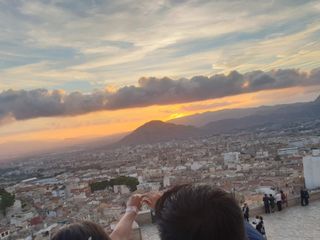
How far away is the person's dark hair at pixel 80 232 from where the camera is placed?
72.7 inches

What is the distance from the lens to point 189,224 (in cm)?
168

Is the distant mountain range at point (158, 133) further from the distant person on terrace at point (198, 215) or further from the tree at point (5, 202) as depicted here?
the distant person on terrace at point (198, 215)

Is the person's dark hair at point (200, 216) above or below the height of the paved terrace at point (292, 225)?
above

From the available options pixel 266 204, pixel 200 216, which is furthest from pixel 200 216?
pixel 266 204

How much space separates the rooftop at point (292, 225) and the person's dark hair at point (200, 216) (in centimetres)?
716

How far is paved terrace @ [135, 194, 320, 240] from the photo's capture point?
8.67 meters

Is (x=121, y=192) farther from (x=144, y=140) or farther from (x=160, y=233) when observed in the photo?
(x=144, y=140)

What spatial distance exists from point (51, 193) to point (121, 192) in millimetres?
11272

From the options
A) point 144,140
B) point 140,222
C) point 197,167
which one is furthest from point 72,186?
point 144,140

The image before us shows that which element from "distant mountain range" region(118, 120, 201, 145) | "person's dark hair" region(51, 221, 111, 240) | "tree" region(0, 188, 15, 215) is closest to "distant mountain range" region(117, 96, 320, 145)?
"distant mountain range" region(118, 120, 201, 145)

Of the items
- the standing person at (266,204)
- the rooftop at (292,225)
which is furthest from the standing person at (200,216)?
the standing person at (266,204)

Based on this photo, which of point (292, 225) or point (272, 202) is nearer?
point (292, 225)

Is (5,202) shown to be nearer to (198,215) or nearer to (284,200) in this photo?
(284,200)

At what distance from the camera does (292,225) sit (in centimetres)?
935
